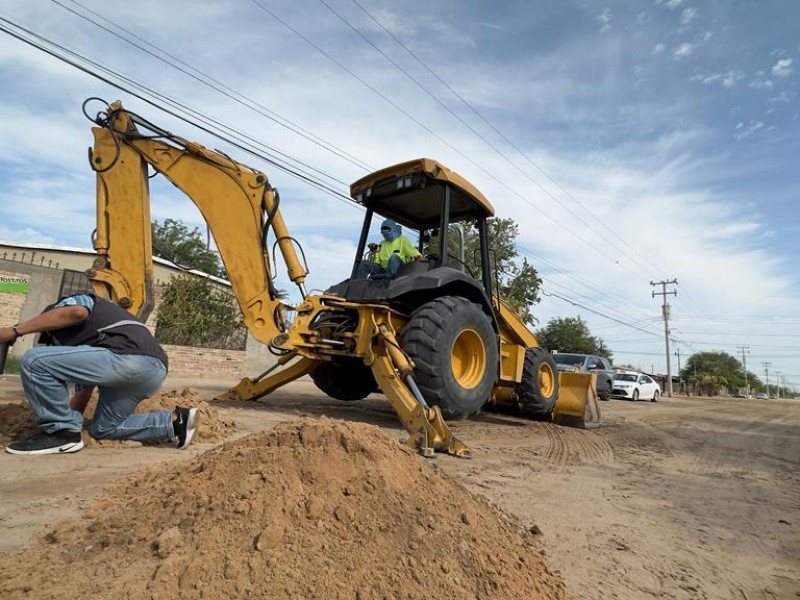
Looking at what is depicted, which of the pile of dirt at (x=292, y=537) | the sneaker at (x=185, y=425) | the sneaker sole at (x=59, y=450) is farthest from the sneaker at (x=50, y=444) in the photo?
the pile of dirt at (x=292, y=537)

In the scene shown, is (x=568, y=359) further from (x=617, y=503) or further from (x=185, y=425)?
(x=185, y=425)

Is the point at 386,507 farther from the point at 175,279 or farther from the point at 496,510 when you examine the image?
the point at 175,279

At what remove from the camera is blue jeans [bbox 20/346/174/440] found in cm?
307

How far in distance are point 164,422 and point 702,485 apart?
4190 mm

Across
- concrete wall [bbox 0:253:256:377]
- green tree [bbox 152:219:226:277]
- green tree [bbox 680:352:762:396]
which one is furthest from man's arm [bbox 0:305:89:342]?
green tree [bbox 680:352:762:396]

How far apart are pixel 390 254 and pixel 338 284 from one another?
28.4 inches

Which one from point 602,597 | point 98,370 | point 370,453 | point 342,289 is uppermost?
point 342,289

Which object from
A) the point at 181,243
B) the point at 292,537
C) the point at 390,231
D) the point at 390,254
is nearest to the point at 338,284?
the point at 390,254

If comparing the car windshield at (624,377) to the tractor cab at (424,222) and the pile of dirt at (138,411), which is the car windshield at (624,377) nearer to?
the tractor cab at (424,222)

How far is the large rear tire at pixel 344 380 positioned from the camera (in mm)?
6520

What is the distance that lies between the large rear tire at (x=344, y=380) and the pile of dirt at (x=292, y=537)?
412cm

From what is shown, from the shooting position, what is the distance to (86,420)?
4090mm

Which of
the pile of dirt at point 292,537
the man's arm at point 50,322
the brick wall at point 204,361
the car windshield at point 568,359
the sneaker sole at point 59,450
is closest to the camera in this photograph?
the pile of dirt at point 292,537

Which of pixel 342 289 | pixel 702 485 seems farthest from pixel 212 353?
pixel 702 485
